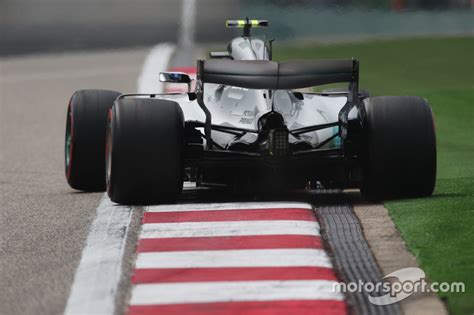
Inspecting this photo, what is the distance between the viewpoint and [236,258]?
9.84 m

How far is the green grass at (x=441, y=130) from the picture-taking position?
9.75 m

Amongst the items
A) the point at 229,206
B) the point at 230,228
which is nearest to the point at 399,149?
the point at 229,206

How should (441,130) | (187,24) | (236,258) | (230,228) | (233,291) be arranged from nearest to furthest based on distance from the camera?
(233,291)
(236,258)
(230,228)
(441,130)
(187,24)

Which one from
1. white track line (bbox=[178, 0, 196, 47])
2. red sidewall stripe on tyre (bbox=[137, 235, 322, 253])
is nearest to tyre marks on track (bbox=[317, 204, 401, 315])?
red sidewall stripe on tyre (bbox=[137, 235, 322, 253])

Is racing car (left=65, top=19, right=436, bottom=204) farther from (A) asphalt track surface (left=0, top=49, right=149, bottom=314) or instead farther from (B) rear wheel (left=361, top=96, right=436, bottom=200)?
(A) asphalt track surface (left=0, top=49, right=149, bottom=314)

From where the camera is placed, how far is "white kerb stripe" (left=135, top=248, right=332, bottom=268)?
963 centimetres

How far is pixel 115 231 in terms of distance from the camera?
435 inches

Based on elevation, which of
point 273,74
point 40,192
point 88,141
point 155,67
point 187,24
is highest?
point 273,74

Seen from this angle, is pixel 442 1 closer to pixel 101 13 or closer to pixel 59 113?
pixel 59 113

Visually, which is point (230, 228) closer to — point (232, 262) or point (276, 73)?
→ point (232, 262)

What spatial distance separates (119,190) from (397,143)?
2.28 m

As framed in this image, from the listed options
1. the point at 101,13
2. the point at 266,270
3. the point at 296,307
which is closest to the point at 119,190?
the point at 266,270

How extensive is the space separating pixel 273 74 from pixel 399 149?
124 centimetres

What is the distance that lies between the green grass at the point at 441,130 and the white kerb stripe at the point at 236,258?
0.71 m
